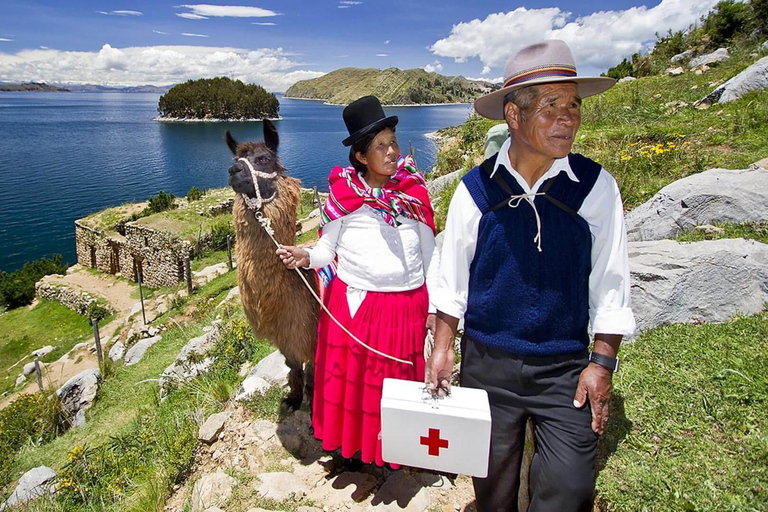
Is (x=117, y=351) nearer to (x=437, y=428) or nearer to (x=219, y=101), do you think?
(x=437, y=428)

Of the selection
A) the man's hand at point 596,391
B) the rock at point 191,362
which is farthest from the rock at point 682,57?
the man's hand at point 596,391

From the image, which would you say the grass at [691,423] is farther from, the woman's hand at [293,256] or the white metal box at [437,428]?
the woman's hand at [293,256]

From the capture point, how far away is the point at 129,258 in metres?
21.9

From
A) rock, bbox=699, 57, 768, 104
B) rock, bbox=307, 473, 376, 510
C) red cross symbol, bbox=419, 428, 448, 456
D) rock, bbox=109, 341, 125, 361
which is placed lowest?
rock, bbox=109, 341, 125, 361

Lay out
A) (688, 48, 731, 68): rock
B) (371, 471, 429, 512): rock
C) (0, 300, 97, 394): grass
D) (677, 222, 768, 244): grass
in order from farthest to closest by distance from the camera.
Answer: (0, 300, 97, 394): grass, (688, 48, 731, 68): rock, (677, 222, 768, 244): grass, (371, 471, 429, 512): rock

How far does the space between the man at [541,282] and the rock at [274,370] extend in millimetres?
2897

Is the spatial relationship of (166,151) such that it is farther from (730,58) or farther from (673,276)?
(673,276)

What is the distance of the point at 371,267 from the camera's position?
8.45 feet

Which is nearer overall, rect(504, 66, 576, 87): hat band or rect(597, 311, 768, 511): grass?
rect(504, 66, 576, 87): hat band

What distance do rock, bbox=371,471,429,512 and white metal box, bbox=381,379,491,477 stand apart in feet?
3.51

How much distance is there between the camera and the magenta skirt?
261cm

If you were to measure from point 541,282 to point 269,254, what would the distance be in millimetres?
1829

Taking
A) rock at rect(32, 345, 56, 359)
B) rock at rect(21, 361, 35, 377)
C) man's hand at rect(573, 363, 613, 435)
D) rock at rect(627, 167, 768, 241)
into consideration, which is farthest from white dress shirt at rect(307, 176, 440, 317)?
rock at rect(32, 345, 56, 359)

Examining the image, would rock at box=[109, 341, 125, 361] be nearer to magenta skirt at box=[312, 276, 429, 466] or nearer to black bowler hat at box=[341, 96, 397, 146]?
magenta skirt at box=[312, 276, 429, 466]
